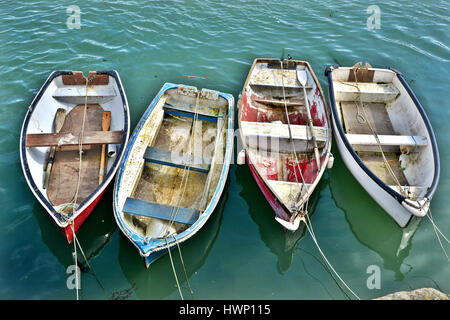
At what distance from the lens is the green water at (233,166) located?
6082 mm

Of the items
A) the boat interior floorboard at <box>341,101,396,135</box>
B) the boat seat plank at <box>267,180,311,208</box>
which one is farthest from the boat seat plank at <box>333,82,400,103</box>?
the boat seat plank at <box>267,180,311,208</box>

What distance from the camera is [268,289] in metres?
6.02

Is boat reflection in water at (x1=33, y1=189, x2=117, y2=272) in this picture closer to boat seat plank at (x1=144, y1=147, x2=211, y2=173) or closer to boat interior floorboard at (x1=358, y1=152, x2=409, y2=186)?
boat seat plank at (x1=144, y1=147, x2=211, y2=173)

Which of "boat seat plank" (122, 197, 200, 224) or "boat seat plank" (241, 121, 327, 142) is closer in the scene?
"boat seat plank" (122, 197, 200, 224)

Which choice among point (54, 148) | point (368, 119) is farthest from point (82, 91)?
point (368, 119)

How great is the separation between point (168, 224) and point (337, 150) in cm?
532

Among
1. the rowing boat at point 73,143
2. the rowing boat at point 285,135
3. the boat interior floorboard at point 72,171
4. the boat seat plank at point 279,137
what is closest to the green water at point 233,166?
the boat interior floorboard at point 72,171

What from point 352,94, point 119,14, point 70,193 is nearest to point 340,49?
point 352,94

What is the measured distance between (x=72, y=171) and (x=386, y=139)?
8.19 m

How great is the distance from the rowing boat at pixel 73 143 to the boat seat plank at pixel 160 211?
742 mm

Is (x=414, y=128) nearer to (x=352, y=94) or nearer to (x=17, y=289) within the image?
(x=352, y=94)

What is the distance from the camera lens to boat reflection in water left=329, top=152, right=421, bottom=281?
658 centimetres

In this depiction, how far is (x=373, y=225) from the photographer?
7.03 m

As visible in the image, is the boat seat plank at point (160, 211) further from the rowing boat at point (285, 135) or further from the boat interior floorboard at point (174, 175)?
the rowing boat at point (285, 135)
